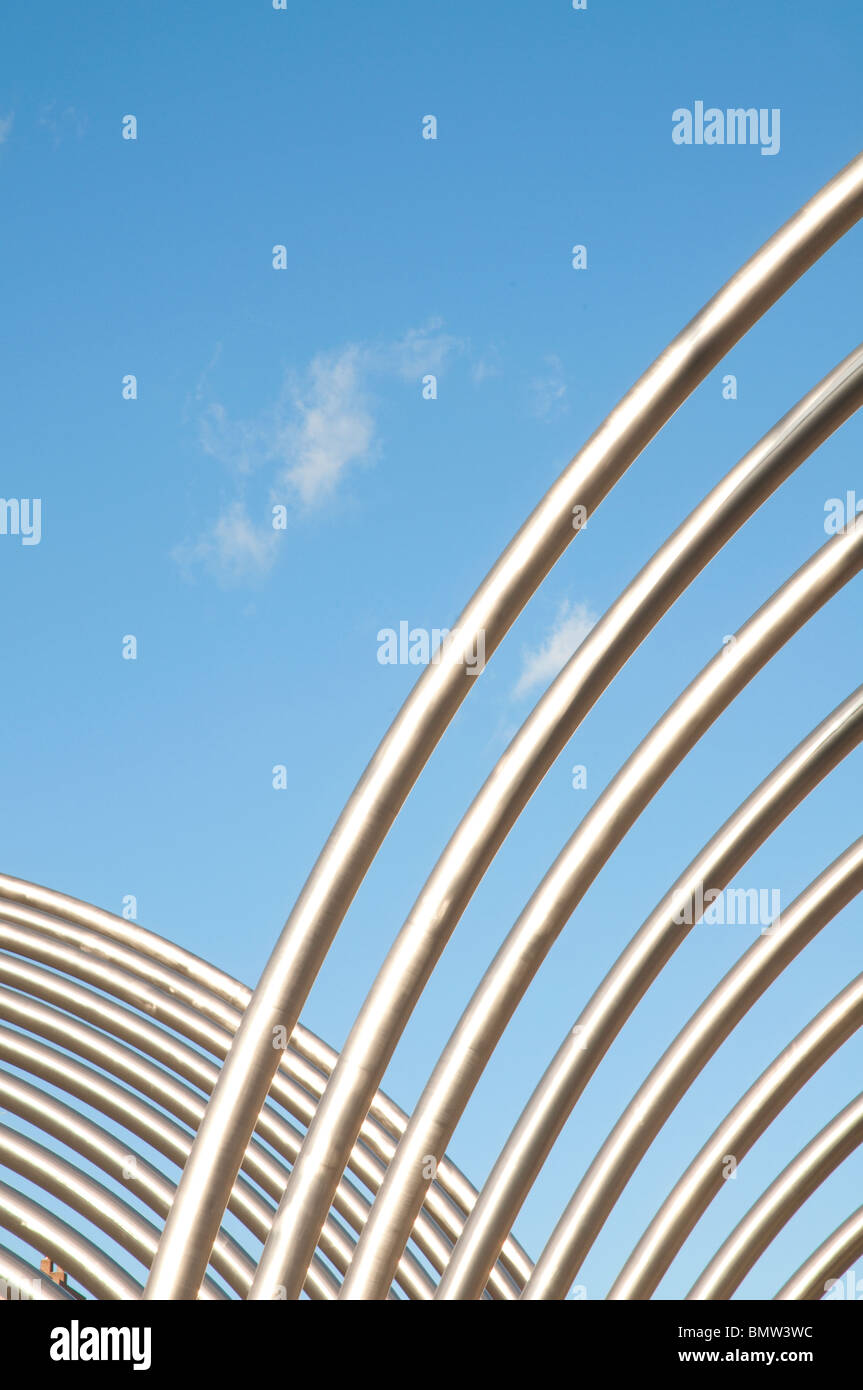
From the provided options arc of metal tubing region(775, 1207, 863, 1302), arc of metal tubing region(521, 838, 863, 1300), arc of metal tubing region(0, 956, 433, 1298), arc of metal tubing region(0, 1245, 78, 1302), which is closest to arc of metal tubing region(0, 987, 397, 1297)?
arc of metal tubing region(0, 956, 433, 1298)

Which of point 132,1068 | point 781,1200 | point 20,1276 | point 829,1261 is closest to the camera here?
point 781,1200

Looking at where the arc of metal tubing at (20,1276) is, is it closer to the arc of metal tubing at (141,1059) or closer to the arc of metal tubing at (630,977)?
the arc of metal tubing at (141,1059)

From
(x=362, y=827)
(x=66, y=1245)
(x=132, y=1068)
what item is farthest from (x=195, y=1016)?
(x=362, y=827)

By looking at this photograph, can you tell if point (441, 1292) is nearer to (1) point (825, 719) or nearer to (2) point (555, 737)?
(2) point (555, 737)

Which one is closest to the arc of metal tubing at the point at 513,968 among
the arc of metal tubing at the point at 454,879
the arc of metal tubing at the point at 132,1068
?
the arc of metal tubing at the point at 454,879

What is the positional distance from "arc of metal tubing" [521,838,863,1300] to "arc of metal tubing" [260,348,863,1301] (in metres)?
2.00

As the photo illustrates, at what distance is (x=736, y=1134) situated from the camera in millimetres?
10188

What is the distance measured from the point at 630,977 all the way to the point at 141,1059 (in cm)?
898

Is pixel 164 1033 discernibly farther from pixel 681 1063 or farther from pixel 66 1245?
pixel 681 1063

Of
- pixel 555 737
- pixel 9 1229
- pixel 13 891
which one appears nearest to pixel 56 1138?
pixel 9 1229

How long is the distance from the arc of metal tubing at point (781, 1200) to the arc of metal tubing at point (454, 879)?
3978 millimetres

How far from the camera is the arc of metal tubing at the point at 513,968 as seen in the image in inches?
365
